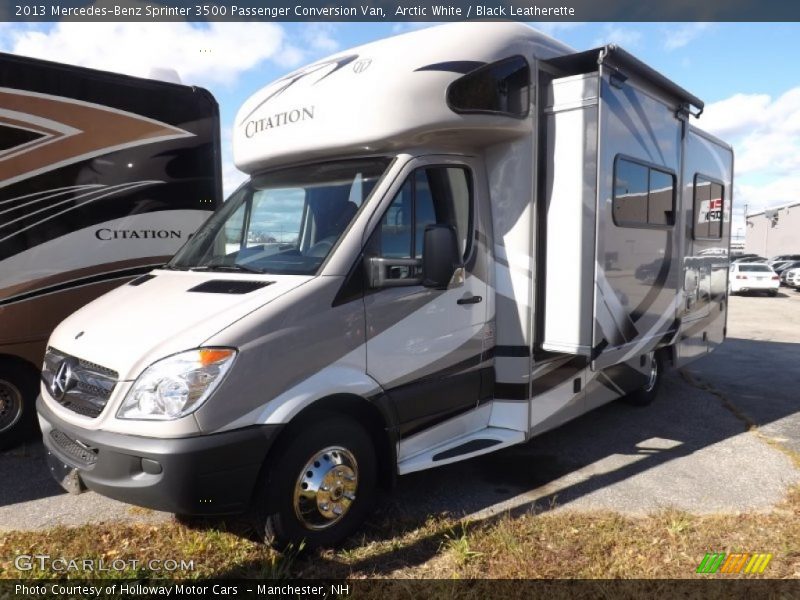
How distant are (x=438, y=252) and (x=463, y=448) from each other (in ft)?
5.00

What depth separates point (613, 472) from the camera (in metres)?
5.10

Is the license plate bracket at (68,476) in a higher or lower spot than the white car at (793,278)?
higher

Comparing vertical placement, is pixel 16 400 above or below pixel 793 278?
above

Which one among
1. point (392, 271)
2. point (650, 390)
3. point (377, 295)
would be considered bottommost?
point (650, 390)

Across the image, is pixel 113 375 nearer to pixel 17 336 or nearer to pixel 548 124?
pixel 17 336

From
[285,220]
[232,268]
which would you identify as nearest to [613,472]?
[285,220]

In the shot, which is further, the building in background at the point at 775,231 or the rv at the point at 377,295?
the building in background at the point at 775,231

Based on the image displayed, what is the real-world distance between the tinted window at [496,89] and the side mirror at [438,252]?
947 millimetres

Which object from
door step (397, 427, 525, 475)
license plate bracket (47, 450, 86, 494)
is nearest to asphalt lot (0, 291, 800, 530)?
door step (397, 427, 525, 475)

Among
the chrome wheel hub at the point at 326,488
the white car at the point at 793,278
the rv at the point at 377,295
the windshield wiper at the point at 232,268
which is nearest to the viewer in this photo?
the rv at the point at 377,295

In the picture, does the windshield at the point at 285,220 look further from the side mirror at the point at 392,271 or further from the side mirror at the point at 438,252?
the side mirror at the point at 438,252

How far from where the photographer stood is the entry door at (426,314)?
3871mm

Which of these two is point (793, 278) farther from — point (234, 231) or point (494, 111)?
point (234, 231)

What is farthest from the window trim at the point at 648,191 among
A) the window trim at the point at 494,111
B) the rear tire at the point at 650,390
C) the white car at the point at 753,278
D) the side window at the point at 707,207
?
the white car at the point at 753,278
